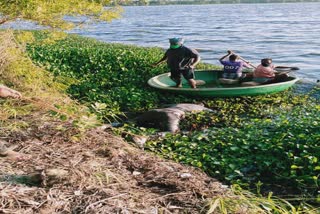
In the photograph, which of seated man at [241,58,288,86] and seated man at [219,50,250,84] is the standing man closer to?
seated man at [219,50,250,84]

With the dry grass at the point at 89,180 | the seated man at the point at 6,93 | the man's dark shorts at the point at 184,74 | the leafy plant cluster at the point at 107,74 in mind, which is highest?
the seated man at the point at 6,93

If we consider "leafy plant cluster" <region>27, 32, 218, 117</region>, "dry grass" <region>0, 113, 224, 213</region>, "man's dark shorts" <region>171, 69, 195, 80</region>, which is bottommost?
"leafy plant cluster" <region>27, 32, 218, 117</region>

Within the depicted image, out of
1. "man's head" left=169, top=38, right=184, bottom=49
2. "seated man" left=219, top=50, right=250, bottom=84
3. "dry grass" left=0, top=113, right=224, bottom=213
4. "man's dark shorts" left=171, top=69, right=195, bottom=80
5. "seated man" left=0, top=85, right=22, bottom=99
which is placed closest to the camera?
"dry grass" left=0, top=113, right=224, bottom=213

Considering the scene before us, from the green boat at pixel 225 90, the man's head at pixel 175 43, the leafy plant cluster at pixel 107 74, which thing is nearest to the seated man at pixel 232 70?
the green boat at pixel 225 90

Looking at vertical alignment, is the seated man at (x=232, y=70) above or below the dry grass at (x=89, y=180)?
below

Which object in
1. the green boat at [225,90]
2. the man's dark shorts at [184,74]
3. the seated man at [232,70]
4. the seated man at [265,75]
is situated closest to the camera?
the green boat at [225,90]

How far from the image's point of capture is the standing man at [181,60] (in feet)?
43.3

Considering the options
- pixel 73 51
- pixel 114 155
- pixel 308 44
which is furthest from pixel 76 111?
pixel 308 44

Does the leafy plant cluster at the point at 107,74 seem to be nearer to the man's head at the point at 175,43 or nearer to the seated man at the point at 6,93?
the man's head at the point at 175,43

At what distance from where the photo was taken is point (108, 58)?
57.2ft

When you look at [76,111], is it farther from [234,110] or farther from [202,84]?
[202,84]

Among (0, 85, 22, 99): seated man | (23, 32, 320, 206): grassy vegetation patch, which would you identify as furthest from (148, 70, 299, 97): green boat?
(0, 85, 22, 99): seated man

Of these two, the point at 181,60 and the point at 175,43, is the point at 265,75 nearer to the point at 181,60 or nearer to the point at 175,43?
the point at 181,60

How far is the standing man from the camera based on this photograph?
13.2 m
